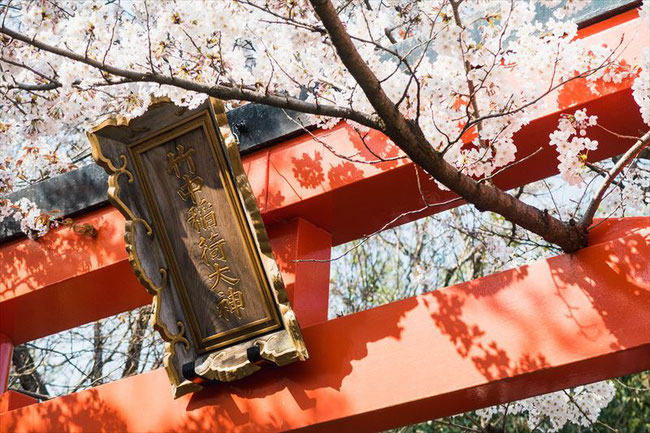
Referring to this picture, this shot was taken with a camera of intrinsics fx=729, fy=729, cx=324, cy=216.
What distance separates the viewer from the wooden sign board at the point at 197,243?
11.4 ft

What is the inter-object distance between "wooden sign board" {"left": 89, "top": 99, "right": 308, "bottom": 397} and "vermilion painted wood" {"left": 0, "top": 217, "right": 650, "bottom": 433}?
0.65 ft

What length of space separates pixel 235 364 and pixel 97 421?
993 mm

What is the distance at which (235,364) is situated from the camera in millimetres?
3537

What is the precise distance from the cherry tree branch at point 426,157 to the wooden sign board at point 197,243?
3.27 ft

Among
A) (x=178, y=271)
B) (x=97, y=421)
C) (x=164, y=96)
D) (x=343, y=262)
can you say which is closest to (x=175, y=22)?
(x=164, y=96)

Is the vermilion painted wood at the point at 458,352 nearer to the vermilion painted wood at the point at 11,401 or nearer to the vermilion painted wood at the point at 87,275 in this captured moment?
the vermilion painted wood at the point at 87,275

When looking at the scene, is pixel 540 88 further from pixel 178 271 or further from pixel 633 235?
pixel 178 271

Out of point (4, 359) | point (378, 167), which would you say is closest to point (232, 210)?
point (378, 167)

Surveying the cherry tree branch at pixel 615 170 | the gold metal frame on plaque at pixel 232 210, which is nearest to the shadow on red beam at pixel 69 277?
the gold metal frame on plaque at pixel 232 210

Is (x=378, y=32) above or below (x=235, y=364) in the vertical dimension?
above

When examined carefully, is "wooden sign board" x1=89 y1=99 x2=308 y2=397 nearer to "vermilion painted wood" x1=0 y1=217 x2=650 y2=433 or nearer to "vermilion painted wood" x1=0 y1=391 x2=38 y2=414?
"vermilion painted wood" x1=0 y1=217 x2=650 y2=433

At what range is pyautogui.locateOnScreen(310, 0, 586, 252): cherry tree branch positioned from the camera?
2.44 metres

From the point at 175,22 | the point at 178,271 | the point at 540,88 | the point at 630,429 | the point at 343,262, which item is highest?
the point at 175,22

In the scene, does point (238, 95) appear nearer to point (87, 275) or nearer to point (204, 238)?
point (204, 238)
